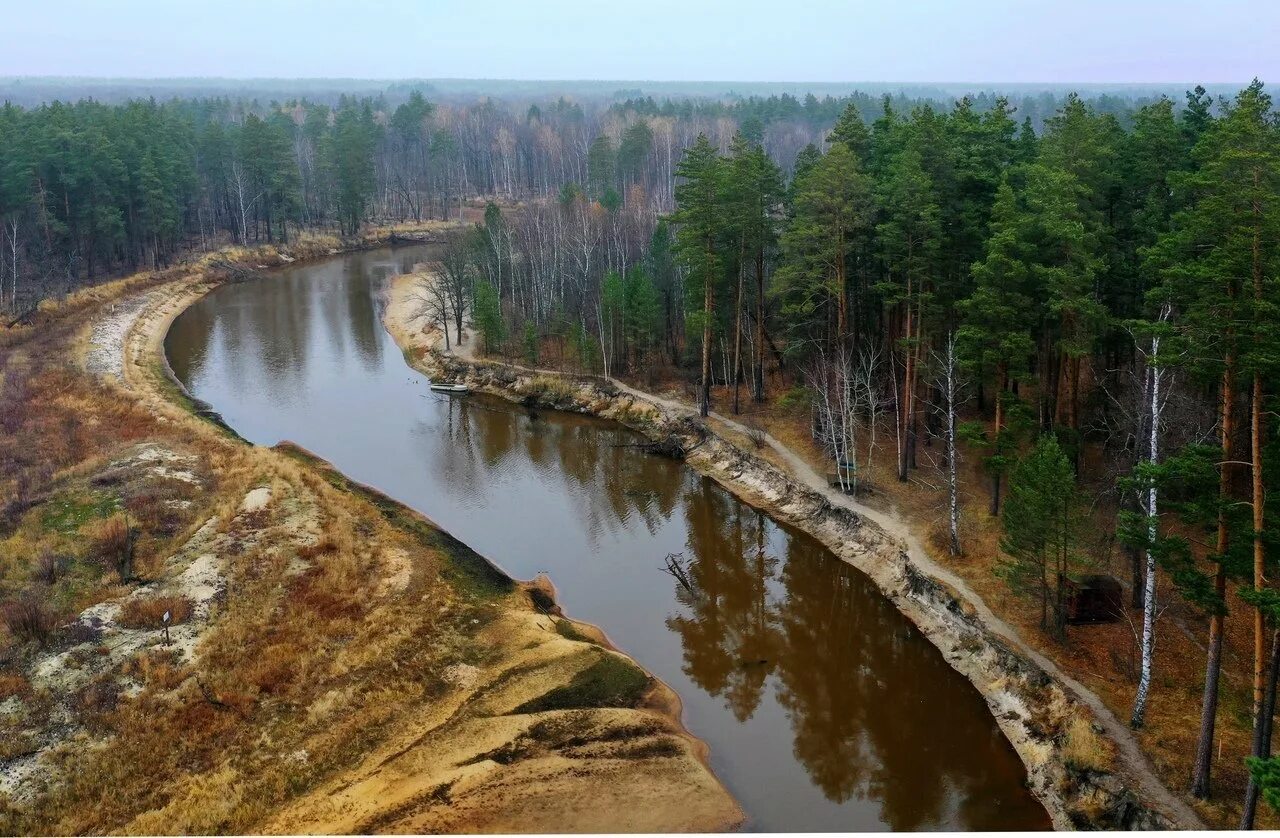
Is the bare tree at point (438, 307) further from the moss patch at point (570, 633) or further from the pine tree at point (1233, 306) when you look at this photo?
the pine tree at point (1233, 306)

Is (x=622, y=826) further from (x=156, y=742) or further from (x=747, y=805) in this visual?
(x=156, y=742)

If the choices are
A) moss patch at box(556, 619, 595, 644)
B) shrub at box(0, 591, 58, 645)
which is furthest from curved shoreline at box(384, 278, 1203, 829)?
shrub at box(0, 591, 58, 645)

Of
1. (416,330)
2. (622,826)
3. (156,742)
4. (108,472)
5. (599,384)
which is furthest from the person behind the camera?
(416,330)

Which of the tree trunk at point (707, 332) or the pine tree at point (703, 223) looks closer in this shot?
the pine tree at point (703, 223)

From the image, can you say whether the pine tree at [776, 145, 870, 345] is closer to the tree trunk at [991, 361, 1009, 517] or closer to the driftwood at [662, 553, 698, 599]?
the tree trunk at [991, 361, 1009, 517]

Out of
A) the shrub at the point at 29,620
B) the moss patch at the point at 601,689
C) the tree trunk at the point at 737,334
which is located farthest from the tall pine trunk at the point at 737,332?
the shrub at the point at 29,620

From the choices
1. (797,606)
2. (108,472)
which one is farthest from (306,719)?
(108,472)
